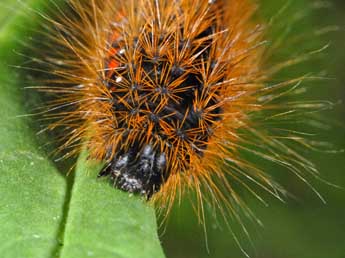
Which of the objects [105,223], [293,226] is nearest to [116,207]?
[105,223]

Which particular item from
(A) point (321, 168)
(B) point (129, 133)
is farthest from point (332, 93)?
(B) point (129, 133)

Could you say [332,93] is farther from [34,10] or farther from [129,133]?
[34,10]

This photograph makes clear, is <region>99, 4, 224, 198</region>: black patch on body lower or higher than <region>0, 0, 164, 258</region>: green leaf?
higher

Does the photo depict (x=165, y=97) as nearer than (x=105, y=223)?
No

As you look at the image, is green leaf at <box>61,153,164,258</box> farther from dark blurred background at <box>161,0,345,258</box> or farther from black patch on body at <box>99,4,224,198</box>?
dark blurred background at <box>161,0,345,258</box>

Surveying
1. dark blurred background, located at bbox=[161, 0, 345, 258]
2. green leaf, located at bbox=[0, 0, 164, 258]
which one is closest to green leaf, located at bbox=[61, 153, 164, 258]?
green leaf, located at bbox=[0, 0, 164, 258]

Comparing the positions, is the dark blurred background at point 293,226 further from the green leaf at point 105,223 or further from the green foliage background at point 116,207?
the green leaf at point 105,223

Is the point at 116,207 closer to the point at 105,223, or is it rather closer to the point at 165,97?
the point at 105,223
